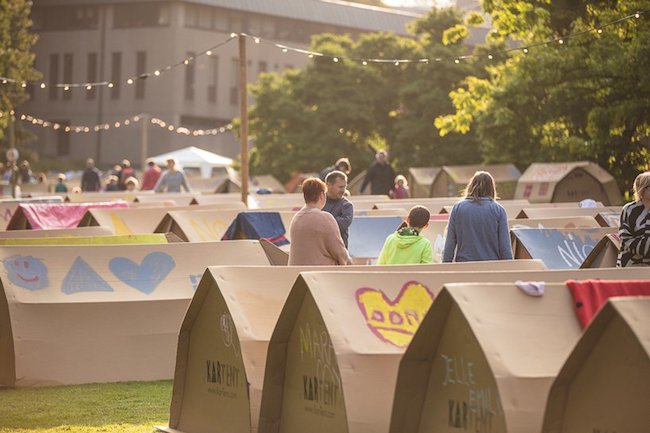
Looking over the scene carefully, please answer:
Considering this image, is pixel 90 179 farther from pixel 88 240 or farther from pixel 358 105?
pixel 88 240

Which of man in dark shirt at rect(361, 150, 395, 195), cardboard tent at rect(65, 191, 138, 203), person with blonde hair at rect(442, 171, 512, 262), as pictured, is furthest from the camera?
cardboard tent at rect(65, 191, 138, 203)

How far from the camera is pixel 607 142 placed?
30.8 m

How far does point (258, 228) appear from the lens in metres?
18.1

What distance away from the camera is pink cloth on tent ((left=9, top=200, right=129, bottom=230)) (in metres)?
22.9

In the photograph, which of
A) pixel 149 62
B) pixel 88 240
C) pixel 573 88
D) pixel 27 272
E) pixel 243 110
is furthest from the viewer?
pixel 149 62

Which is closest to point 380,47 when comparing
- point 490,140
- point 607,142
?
point 490,140

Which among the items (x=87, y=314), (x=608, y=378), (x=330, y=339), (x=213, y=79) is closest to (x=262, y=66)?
(x=213, y=79)

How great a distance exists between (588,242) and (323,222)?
5192 mm

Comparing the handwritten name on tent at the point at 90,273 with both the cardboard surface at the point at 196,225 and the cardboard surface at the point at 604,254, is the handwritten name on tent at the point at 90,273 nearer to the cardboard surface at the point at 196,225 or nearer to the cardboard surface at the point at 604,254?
the cardboard surface at the point at 604,254

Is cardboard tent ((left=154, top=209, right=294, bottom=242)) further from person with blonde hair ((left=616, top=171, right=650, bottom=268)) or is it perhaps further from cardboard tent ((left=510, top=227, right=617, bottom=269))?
person with blonde hair ((left=616, top=171, right=650, bottom=268))

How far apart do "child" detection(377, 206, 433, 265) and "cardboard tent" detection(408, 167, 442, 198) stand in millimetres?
34379

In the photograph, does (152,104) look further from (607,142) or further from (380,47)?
(607,142)

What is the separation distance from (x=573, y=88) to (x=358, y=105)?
2978 cm

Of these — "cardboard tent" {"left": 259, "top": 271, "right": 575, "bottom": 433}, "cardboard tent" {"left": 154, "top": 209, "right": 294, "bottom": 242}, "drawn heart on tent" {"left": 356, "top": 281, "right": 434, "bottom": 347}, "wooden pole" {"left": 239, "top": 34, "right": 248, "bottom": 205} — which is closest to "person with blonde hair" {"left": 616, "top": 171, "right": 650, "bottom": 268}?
"cardboard tent" {"left": 259, "top": 271, "right": 575, "bottom": 433}
